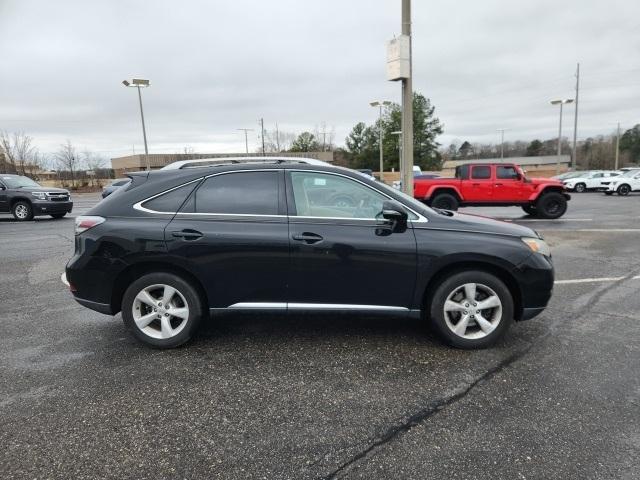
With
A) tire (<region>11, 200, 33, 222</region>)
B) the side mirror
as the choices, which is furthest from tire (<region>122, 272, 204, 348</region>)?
tire (<region>11, 200, 33, 222</region>)

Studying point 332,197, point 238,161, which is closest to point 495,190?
point 332,197

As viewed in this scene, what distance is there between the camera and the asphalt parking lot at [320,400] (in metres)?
2.51

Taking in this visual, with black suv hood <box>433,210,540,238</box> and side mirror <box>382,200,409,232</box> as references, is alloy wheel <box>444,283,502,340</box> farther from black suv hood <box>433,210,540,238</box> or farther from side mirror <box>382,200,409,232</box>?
side mirror <box>382,200,409,232</box>

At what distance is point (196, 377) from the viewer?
11.6 feet

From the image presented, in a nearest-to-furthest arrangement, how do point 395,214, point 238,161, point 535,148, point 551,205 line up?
point 395,214 < point 238,161 < point 551,205 < point 535,148

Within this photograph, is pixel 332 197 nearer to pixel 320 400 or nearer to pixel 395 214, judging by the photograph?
pixel 395 214

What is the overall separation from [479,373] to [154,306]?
9.14ft

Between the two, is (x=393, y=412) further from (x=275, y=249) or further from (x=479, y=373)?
(x=275, y=249)

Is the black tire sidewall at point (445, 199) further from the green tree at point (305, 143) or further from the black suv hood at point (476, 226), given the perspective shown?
the green tree at point (305, 143)

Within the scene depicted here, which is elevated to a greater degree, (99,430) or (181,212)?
(181,212)

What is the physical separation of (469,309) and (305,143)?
277 feet

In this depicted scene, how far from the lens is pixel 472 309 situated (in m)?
3.90

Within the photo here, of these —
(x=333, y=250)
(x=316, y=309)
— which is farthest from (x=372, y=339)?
(x=333, y=250)

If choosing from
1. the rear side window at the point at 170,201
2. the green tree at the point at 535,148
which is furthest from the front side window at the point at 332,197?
the green tree at the point at 535,148
